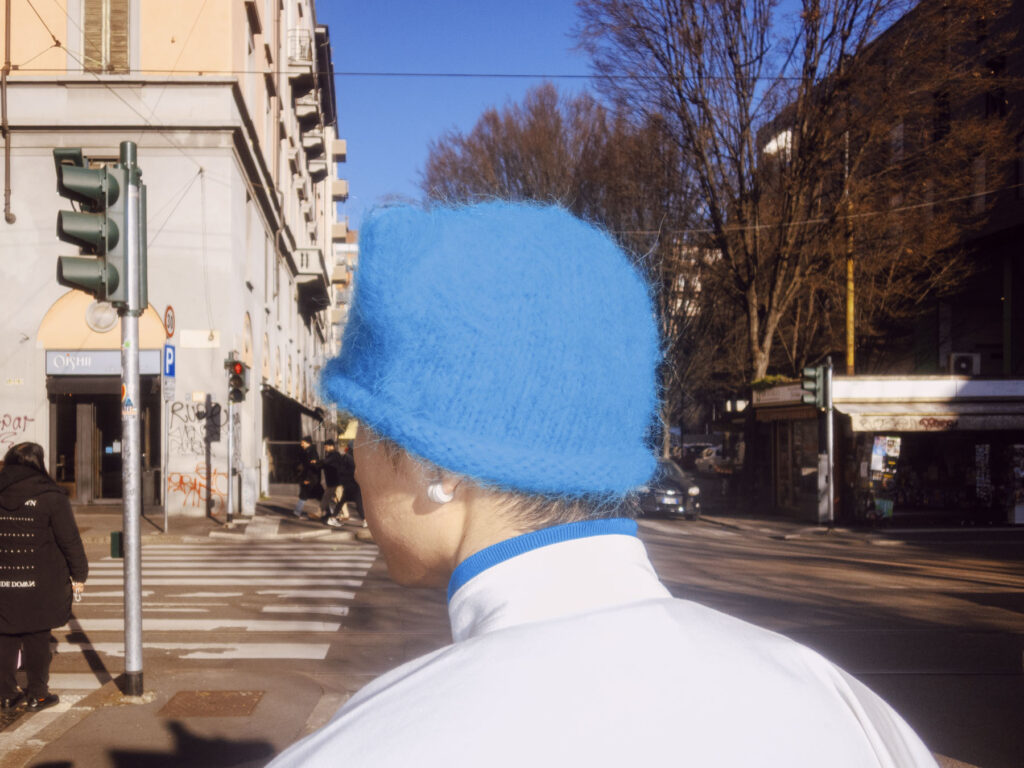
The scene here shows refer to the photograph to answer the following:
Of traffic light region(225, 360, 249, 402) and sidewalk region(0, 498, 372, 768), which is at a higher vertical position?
traffic light region(225, 360, 249, 402)

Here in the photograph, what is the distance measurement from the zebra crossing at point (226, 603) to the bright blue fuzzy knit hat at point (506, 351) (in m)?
7.23

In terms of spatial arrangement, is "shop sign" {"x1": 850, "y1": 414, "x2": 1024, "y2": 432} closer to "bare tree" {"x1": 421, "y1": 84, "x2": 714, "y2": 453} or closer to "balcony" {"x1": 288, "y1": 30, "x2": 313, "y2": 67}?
"bare tree" {"x1": 421, "y1": 84, "x2": 714, "y2": 453}


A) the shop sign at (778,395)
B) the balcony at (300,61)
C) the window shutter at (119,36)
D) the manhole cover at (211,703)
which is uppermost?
the balcony at (300,61)

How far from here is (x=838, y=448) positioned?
22.3 meters

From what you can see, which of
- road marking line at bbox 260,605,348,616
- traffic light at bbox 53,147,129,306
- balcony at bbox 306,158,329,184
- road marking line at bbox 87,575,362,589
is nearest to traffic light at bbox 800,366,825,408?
road marking line at bbox 87,575,362,589

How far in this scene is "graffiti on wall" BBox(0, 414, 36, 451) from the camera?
2009cm

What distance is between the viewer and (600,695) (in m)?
0.76

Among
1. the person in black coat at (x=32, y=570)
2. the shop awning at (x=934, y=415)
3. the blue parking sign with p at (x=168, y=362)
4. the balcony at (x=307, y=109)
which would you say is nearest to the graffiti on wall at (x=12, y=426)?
the blue parking sign with p at (x=168, y=362)

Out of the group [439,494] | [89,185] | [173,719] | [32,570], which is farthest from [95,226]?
[439,494]

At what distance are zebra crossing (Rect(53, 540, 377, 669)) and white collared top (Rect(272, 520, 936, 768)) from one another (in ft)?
24.3

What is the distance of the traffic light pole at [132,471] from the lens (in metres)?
6.35

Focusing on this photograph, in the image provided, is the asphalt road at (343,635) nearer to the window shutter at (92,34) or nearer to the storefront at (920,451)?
the storefront at (920,451)

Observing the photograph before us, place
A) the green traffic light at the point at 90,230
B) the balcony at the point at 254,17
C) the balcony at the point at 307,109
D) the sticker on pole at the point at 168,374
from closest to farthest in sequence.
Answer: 1. the green traffic light at the point at 90,230
2. the sticker on pole at the point at 168,374
3. the balcony at the point at 254,17
4. the balcony at the point at 307,109

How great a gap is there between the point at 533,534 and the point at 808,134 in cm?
2275
